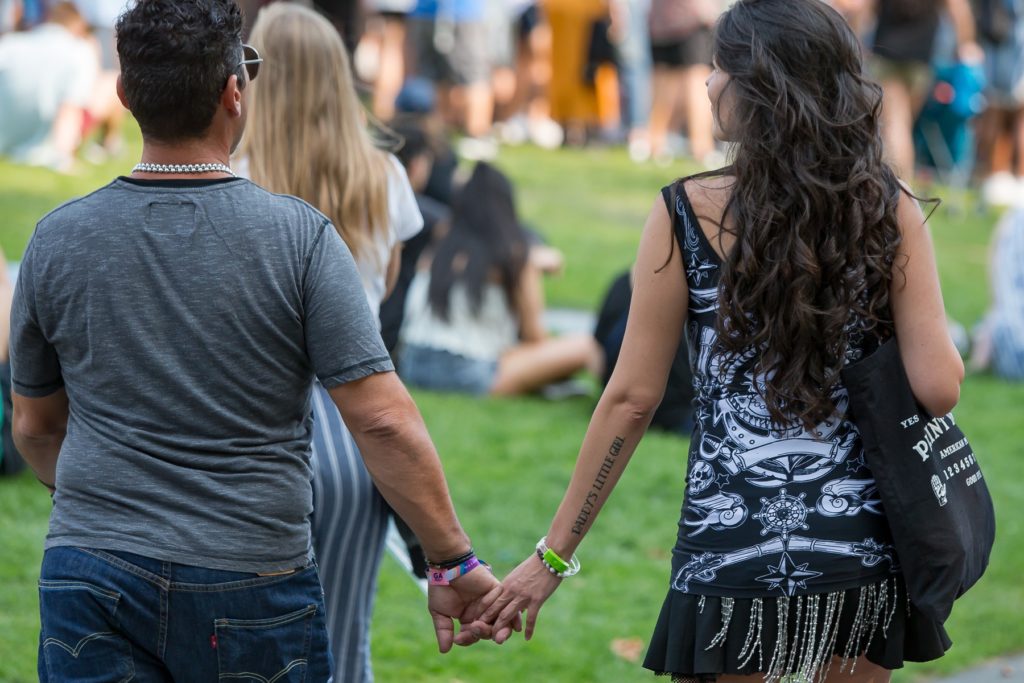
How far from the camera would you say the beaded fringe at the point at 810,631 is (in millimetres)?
2580

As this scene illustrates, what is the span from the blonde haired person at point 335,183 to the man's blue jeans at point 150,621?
90 centimetres

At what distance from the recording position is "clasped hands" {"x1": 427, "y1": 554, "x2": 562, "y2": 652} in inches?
116

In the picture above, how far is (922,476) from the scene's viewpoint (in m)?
2.53

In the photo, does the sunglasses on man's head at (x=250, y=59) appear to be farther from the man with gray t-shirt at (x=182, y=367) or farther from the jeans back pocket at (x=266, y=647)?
the jeans back pocket at (x=266, y=647)

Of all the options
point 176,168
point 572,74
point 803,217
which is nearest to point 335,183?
point 176,168

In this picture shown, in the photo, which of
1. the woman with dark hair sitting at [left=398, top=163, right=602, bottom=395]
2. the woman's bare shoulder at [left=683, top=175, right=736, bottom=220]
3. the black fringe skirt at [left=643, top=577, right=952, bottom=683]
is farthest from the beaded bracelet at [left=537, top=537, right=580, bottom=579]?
the woman with dark hair sitting at [left=398, top=163, right=602, bottom=395]

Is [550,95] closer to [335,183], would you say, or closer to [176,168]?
[335,183]

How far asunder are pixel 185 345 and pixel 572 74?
13217 millimetres

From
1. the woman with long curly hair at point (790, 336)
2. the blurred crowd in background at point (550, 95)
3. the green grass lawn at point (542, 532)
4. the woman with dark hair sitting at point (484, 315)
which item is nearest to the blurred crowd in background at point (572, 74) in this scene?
the blurred crowd in background at point (550, 95)

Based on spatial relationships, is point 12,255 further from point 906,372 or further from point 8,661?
point 906,372

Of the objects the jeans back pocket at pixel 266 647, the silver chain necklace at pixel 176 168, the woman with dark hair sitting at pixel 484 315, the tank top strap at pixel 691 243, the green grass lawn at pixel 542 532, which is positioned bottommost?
the green grass lawn at pixel 542 532

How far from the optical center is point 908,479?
253cm

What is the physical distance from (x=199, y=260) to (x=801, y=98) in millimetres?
1130

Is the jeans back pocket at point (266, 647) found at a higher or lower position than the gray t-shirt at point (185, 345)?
lower
